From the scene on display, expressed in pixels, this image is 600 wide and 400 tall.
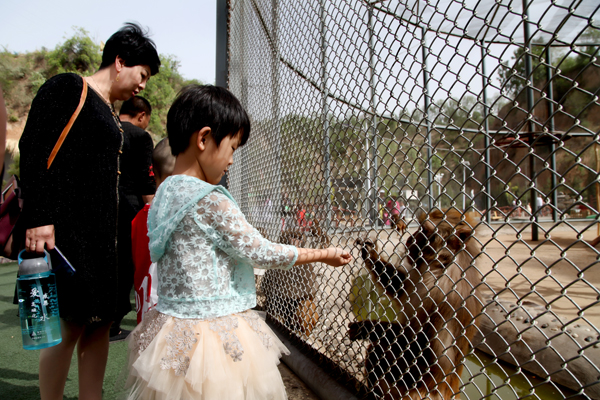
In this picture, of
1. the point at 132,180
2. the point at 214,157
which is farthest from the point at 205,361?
the point at 132,180

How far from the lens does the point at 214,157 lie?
1.35 m

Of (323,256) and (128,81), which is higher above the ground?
(128,81)

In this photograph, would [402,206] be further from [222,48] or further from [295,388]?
[222,48]

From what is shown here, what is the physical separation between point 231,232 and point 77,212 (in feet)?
2.78

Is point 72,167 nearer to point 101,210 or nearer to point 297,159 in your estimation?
point 101,210

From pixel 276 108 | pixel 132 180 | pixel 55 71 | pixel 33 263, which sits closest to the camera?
pixel 33 263

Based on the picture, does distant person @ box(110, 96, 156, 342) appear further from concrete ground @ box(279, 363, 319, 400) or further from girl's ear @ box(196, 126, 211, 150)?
concrete ground @ box(279, 363, 319, 400)

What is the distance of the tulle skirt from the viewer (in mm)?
1137

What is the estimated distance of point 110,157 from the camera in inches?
70.1

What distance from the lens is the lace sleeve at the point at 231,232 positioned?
4.02 ft

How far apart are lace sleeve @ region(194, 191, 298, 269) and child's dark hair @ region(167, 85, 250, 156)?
0.25 m

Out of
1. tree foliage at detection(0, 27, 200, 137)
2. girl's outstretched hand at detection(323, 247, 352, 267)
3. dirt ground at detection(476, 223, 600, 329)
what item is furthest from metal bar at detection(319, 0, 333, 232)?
tree foliage at detection(0, 27, 200, 137)

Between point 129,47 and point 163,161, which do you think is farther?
point 163,161

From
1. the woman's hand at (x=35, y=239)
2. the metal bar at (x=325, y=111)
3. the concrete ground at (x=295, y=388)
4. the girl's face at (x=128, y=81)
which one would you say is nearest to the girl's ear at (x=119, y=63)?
the girl's face at (x=128, y=81)
